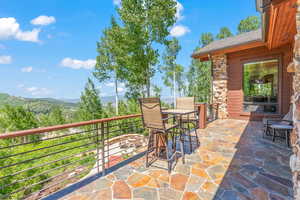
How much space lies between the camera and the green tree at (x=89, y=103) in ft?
50.6

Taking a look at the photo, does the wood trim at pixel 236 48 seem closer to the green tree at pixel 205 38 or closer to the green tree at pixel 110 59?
the green tree at pixel 110 59

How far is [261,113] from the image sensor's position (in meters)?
5.95

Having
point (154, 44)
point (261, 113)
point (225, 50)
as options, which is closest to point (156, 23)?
point (154, 44)

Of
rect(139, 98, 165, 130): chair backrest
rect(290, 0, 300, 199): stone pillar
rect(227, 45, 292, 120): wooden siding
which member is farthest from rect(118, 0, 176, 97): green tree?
rect(290, 0, 300, 199): stone pillar

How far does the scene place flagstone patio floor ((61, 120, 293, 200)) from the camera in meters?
1.92

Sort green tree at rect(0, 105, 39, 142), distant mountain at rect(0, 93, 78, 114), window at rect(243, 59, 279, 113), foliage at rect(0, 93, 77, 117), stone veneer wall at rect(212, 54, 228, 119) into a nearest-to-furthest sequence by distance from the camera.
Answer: window at rect(243, 59, 279, 113) < stone veneer wall at rect(212, 54, 228, 119) < green tree at rect(0, 105, 39, 142) < foliage at rect(0, 93, 77, 117) < distant mountain at rect(0, 93, 78, 114)

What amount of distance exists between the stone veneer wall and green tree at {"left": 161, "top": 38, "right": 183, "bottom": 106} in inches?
373

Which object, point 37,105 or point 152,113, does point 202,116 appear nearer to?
point 152,113

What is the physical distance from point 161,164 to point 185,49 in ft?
53.5

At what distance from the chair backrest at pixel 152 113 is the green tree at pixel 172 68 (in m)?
14.1

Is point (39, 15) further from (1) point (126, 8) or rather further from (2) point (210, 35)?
(2) point (210, 35)

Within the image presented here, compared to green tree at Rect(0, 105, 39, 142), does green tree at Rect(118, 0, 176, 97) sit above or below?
above

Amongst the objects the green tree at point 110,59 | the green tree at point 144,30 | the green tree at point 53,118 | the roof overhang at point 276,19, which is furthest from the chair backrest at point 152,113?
the green tree at point 53,118

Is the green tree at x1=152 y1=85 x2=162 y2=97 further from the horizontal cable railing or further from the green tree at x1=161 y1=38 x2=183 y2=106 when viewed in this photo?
the horizontal cable railing
